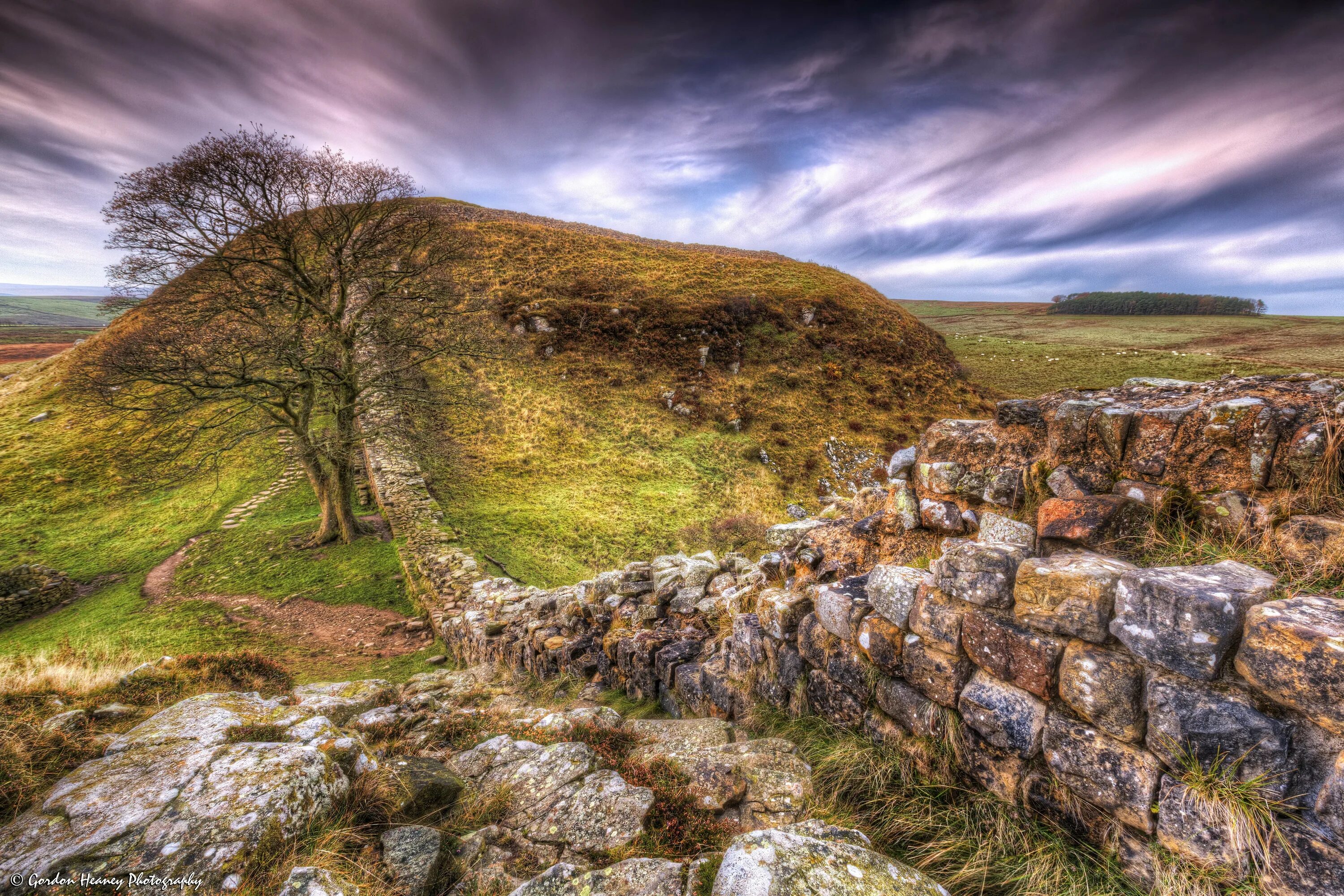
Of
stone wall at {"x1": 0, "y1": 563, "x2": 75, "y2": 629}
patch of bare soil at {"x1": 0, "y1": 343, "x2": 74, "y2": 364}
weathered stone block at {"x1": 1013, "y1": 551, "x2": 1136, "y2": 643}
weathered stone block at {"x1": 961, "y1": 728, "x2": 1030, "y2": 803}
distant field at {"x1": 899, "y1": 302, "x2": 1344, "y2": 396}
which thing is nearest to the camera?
weathered stone block at {"x1": 1013, "y1": 551, "x2": 1136, "y2": 643}

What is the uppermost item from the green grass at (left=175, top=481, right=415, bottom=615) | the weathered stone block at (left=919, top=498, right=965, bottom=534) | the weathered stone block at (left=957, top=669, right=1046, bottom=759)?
the weathered stone block at (left=919, top=498, right=965, bottom=534)

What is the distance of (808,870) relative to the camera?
2.45 meters

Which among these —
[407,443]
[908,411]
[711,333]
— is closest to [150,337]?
[407,443]

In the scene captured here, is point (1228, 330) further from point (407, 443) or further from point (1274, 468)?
point (407, 443)

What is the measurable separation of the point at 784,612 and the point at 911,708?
5.05ft

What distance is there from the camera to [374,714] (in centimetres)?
531

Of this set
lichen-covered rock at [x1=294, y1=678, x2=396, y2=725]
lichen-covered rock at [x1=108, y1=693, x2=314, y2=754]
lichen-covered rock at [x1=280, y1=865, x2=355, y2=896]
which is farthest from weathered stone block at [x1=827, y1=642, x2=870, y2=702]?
lichen-covered rock at [x1=294, y1=678, x2=396, y2=725]

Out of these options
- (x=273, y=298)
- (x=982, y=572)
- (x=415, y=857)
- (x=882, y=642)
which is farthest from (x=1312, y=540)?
(x=273, y=298)

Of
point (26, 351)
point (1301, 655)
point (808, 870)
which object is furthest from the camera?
point (26, 351)

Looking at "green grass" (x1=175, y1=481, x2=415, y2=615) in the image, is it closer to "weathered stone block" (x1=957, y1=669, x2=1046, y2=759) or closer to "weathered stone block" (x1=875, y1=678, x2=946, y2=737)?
"weathered stone block" (x1=875, y1=678, x2=946, y2=737)

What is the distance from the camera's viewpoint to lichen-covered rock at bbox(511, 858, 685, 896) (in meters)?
2.65

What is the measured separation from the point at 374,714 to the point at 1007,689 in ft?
20.5

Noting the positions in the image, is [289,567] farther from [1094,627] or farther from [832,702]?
[1094,627]

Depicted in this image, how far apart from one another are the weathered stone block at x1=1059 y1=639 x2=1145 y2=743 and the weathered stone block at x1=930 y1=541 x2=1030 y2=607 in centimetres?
50
